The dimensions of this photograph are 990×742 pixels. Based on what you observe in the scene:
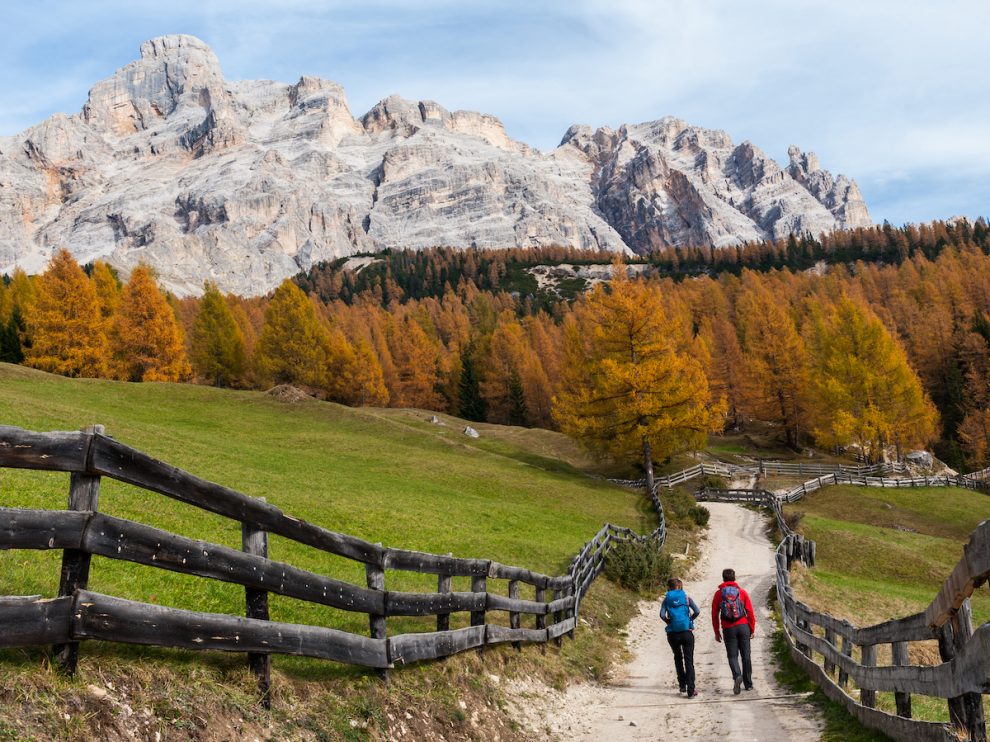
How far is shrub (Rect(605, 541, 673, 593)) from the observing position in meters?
22.9

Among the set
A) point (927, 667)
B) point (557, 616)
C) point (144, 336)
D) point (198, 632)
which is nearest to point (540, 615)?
point (557, 616)

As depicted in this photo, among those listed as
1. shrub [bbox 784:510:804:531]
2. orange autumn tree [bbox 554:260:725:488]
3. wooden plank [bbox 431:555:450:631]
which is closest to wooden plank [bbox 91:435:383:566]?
wooden plank [bbox 431:555:450:631]

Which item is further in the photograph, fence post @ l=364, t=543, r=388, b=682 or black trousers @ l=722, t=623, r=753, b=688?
black trousers @ l=722, t=623, r=753, b=688

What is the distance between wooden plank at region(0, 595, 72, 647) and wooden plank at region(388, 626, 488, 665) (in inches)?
167

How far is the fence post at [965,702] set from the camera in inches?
216

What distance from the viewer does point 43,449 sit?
4777 mm

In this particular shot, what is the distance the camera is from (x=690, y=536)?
34281 mm

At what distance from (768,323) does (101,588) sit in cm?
7131

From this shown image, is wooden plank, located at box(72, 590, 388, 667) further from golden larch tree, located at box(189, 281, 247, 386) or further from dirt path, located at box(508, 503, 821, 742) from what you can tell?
golden larch tree, located at box(189, 281, 247, 386)

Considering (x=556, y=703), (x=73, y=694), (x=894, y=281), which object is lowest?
(x=556, y=703)

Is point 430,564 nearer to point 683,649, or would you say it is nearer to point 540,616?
point 540,616

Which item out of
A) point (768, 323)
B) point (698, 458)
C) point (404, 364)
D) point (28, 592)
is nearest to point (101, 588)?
point (28, 592)

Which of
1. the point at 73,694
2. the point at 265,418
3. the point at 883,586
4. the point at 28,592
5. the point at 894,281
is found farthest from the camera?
the point at 894,281

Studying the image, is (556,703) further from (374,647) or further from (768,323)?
(768,323)
